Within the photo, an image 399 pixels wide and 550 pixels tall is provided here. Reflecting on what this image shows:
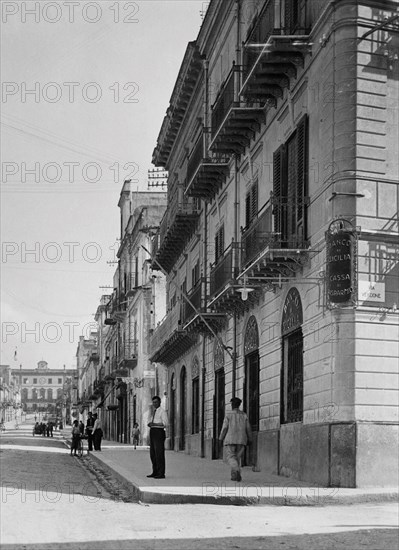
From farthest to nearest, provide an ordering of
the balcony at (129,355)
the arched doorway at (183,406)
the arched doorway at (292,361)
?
the balcony at (129,355)
the arched doorway at (183,406)
the arched doorway at (292,361)

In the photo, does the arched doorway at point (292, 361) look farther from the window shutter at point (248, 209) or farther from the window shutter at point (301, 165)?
the window shutter at point (248, 209)

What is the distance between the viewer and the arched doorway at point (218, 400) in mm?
26156

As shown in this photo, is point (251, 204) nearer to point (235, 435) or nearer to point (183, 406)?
point (235, 435)

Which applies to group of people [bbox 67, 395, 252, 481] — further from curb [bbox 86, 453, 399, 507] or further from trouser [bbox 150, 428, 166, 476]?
curb [bbox 86, 453, 399, 507]

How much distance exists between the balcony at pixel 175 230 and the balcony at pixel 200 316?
5.89ft

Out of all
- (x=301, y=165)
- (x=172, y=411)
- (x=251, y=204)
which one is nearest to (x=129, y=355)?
(x=172, y=411)

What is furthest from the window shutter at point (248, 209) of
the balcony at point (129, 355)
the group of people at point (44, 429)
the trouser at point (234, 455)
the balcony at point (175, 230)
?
the group of people at point (44, 429)

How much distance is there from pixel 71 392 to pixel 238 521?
15501 centimetres

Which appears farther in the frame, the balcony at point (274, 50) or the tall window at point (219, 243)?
the tall window at point (219, 243)

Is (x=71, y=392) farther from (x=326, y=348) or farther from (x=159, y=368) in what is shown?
(x=326, y=348)

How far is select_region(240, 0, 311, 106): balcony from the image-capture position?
1717 cm

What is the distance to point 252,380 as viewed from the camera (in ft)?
72.7

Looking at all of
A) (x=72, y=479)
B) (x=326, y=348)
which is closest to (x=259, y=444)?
(x=72, y=479)

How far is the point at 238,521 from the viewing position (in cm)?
1167
